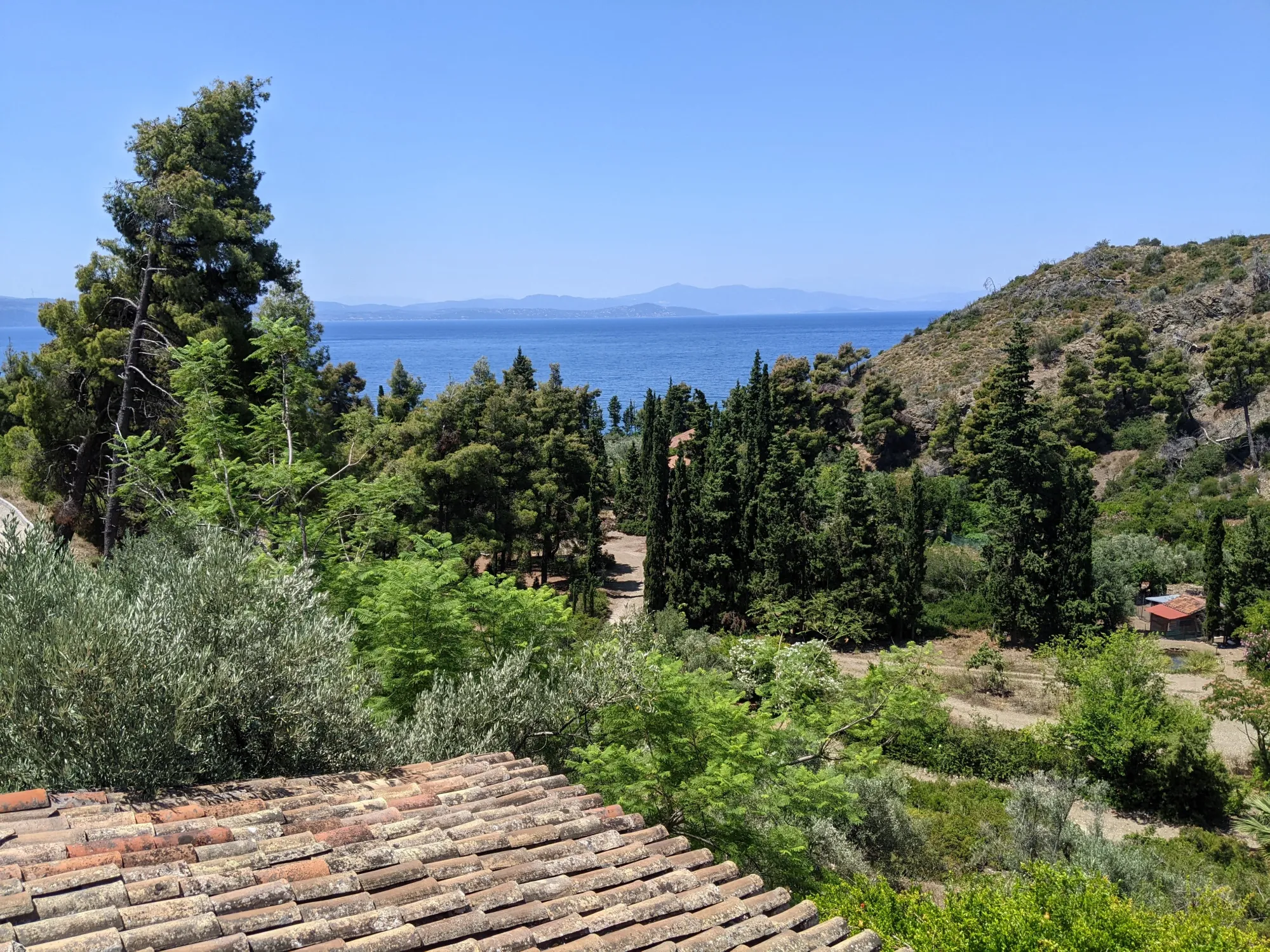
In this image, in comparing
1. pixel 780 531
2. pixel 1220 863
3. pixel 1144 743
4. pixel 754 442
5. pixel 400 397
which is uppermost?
pixel 400 397

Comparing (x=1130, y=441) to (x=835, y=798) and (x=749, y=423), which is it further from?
(x=835, y=798)

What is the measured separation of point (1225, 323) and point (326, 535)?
64856mm

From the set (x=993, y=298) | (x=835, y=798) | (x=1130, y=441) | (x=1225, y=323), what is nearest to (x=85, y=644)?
(x=835, y=798)

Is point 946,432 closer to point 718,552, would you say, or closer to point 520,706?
point 718,552

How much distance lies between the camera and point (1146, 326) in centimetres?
6250

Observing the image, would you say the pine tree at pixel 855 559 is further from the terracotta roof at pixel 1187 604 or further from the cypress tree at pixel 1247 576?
the cypress tree at pixel 1247 576

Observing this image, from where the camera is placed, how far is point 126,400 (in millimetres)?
16812

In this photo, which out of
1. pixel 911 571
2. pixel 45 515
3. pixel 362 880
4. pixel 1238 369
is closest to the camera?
pixel 362 880

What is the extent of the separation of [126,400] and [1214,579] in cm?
3354

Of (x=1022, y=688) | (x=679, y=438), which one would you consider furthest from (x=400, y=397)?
(x=1022, y=688)

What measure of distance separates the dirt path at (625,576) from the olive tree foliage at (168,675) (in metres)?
21.0

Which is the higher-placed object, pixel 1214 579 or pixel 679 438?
pixel 679 438

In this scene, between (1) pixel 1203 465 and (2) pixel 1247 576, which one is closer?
(2) pixel 1247 576

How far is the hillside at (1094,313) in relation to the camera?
60469mm
